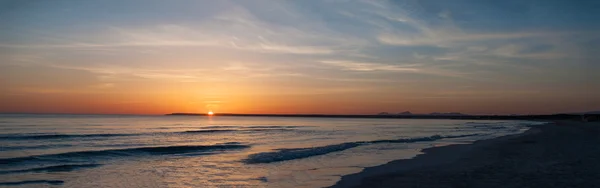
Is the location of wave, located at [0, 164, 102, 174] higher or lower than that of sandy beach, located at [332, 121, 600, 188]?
lower

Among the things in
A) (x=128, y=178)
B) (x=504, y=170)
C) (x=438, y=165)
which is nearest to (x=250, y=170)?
(x=128, y=178)

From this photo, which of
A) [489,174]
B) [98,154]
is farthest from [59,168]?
[489,174]

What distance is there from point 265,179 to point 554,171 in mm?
9423


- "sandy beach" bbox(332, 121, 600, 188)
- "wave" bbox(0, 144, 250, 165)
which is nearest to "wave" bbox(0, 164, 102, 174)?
"wave" bbox(0, 144, 250, 165)

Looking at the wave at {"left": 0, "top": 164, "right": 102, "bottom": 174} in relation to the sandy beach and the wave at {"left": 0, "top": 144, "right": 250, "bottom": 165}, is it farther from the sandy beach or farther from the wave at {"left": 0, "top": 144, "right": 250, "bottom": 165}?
the sandy beach

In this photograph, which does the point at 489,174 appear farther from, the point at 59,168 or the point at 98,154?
the point at 98,154

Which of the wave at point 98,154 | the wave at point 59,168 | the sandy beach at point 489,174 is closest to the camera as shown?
the sandy beach at point 489,174

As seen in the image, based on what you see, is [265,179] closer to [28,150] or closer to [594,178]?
[594,178]

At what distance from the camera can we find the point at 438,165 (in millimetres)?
18781

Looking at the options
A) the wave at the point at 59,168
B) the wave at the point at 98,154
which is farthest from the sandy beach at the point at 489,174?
A: the wave at the point at 98,154

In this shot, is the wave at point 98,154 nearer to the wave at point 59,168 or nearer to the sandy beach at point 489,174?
the wave at point 59,168

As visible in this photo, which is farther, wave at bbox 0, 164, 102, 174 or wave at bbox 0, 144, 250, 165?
wave at bbox 0, 144, 250, 165

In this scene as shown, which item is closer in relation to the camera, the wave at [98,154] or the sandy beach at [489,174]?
the sandy beach at [489,174]

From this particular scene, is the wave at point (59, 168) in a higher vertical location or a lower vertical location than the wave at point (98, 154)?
lower
